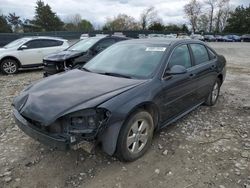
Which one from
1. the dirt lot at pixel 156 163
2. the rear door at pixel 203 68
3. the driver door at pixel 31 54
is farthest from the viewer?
the driver door at pixel 31 54

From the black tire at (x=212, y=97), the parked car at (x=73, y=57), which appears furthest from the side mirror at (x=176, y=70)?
the parked car at (x=73, y=57)

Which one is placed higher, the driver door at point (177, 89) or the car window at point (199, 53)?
the car window at point (199, 53)

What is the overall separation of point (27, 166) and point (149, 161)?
64.7 inches

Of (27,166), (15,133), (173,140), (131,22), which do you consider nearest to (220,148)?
(173,140)

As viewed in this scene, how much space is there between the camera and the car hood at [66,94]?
110 inches

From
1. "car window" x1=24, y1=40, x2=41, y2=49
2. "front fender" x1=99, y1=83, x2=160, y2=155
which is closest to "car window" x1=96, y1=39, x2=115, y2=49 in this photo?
"car window" x1=24, y1=40, x2=41, y2=49

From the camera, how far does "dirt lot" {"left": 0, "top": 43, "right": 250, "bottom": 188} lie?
2988 millimetres

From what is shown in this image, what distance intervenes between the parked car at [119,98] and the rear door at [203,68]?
0.9 inches

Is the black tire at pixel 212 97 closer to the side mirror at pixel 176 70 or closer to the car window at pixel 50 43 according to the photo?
the side mirror at pixel 176 70

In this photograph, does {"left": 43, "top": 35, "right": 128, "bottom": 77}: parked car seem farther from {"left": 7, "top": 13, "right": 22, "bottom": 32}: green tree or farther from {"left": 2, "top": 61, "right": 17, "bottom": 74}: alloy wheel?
{"left": 7, "top": 13, "right": 22, "bottom": 32}: green tree

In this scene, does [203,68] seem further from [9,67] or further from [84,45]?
[9,67]

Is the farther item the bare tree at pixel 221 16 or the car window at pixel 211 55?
the bare tree at pixel 221 16

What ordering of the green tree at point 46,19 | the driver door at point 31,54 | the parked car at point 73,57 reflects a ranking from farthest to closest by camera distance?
the green tree at point 46,19
the driver door at point 31,54
the parked car at point 73,57

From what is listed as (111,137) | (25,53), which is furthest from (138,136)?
(25,53)
